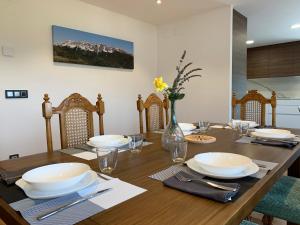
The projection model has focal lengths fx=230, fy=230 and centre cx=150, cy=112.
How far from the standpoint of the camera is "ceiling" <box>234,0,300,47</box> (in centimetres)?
328

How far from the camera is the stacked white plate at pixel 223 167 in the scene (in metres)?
0.88

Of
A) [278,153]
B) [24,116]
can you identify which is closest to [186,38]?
[24,116]

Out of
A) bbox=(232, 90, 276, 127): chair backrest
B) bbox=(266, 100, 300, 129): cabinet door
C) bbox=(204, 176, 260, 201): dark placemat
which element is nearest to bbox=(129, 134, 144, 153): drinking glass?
bbox=(204, 176, 260, 201): dark placemat

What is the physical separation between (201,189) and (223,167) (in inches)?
5.7

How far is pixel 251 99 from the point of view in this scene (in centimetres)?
251

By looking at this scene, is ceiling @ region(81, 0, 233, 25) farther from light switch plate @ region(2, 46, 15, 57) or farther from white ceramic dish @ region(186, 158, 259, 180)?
white ceramic dish @ region(186, 158, 259, 180)

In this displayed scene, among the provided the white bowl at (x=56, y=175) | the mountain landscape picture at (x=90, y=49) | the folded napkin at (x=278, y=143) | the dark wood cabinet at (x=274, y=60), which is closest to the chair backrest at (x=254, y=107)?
the folded napkin at (x=278, y=143)

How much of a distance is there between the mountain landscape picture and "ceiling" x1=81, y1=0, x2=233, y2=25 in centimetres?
45

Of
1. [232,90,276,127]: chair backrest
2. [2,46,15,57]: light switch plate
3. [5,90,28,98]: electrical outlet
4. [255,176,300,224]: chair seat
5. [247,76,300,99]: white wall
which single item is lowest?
[255,176,300,224]: chair seat

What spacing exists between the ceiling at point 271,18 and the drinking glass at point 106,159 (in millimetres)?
3111

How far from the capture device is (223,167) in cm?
87

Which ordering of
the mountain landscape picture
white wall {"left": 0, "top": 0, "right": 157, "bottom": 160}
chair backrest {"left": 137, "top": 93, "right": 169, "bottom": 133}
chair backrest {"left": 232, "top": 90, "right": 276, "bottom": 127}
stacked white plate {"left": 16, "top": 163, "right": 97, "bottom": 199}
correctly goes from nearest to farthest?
1. stacked white plate {"left": 16, "top": 163, "right": 97, "bottom": 199}
2. chair backrest {"left": 137, "top": 93, "right": 169, "bottom": 133}
3. chair backrest {"left": 232, "top": 90, "right": 276, "bottom": 127}
4. white wall {"left": 0, "top": 0, "right": 157, "bottom": 160}
5. the mountain landscape picture

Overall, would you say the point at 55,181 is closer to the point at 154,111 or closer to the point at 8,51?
the point at 154,111

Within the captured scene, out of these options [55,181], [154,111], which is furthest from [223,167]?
[154,111]
